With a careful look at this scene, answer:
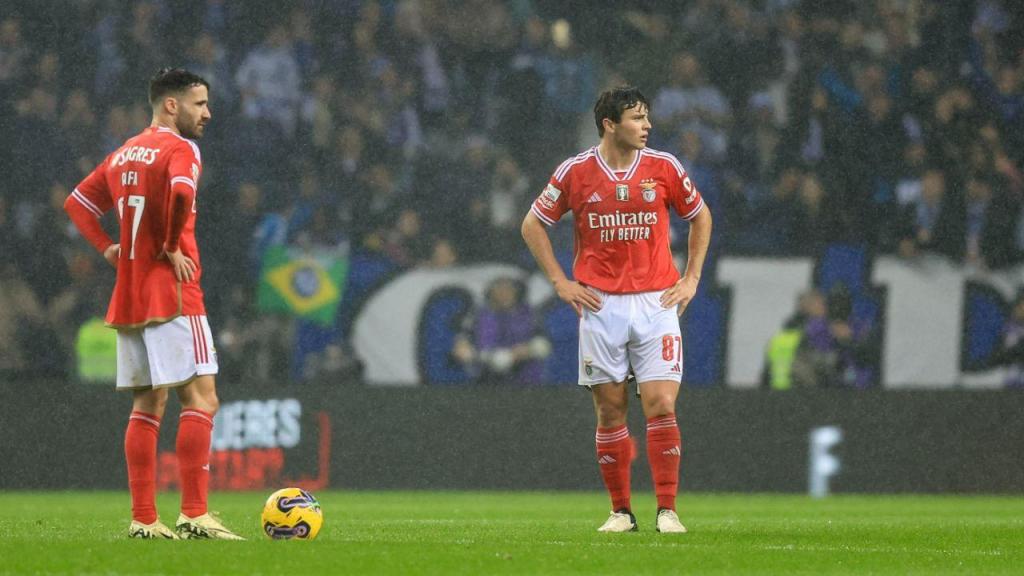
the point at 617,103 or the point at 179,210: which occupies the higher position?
the point at 617,103

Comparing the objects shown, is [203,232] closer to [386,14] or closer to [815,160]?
[386,14]

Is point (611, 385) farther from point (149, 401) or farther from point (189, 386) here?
point (149, 401)

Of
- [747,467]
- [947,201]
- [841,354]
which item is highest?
[947,201]

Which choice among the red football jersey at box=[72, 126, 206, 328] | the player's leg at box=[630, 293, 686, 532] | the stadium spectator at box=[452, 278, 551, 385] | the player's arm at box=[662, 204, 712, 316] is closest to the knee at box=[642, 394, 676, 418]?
the player's leg at box=[630, 293, 686, 532]

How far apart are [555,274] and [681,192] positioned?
793 millimetres

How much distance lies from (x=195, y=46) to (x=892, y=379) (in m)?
7.45

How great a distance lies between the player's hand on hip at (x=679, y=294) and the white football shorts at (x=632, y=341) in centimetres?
4

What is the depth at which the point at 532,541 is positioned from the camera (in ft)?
25.3

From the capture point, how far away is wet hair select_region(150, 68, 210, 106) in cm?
754

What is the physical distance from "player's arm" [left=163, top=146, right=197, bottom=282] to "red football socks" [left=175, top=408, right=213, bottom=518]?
24.9 inches

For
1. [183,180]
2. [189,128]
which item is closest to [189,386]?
[183,180]

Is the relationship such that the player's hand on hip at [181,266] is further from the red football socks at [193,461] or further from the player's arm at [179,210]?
the red football socks at [193,461]

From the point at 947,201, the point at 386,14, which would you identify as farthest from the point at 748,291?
the point at 386,14

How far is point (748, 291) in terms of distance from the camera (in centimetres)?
1552
